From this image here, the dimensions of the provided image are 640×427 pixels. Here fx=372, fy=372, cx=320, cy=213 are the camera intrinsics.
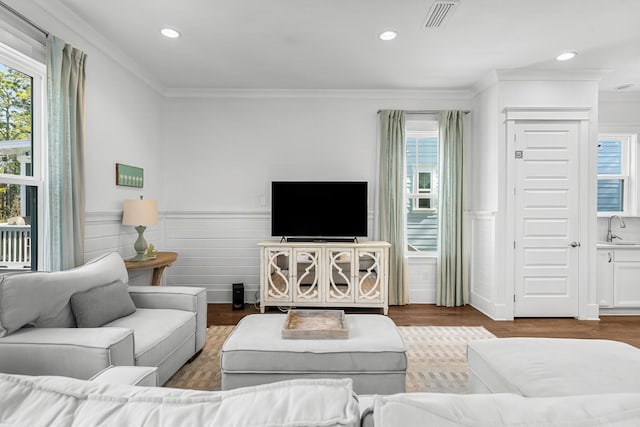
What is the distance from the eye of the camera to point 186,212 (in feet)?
15.4

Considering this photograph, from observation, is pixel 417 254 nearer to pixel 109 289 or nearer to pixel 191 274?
pixel 191 274

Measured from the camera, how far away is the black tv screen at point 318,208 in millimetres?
4422

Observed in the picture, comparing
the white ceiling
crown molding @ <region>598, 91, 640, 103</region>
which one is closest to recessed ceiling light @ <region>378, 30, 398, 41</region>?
the white ceiling

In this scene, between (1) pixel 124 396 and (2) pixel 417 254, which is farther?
(2) pixel 417 254

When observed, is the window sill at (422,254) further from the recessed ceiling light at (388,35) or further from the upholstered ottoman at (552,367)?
the upholstered ottoman at (552,367)

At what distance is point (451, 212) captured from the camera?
4543 mm

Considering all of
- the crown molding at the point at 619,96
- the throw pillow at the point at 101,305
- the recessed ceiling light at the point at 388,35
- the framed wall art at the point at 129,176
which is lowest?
the throw pillow at the point at 101,305

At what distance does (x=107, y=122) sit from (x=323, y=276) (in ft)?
8.64

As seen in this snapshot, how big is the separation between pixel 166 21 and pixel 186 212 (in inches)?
92.7

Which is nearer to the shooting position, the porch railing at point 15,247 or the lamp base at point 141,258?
the porch railing at point 15,247

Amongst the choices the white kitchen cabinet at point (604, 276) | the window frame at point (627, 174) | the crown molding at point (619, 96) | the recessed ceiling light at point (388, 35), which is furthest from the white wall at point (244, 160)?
the white kitchen cabinet at point (604, 276)

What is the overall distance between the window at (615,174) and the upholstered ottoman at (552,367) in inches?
137

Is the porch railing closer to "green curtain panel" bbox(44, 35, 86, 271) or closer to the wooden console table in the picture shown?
"green curtain panel" bbox(44, 35, 86, 271)

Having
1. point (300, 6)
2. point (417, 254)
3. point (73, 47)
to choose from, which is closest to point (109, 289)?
point (73, 47)
